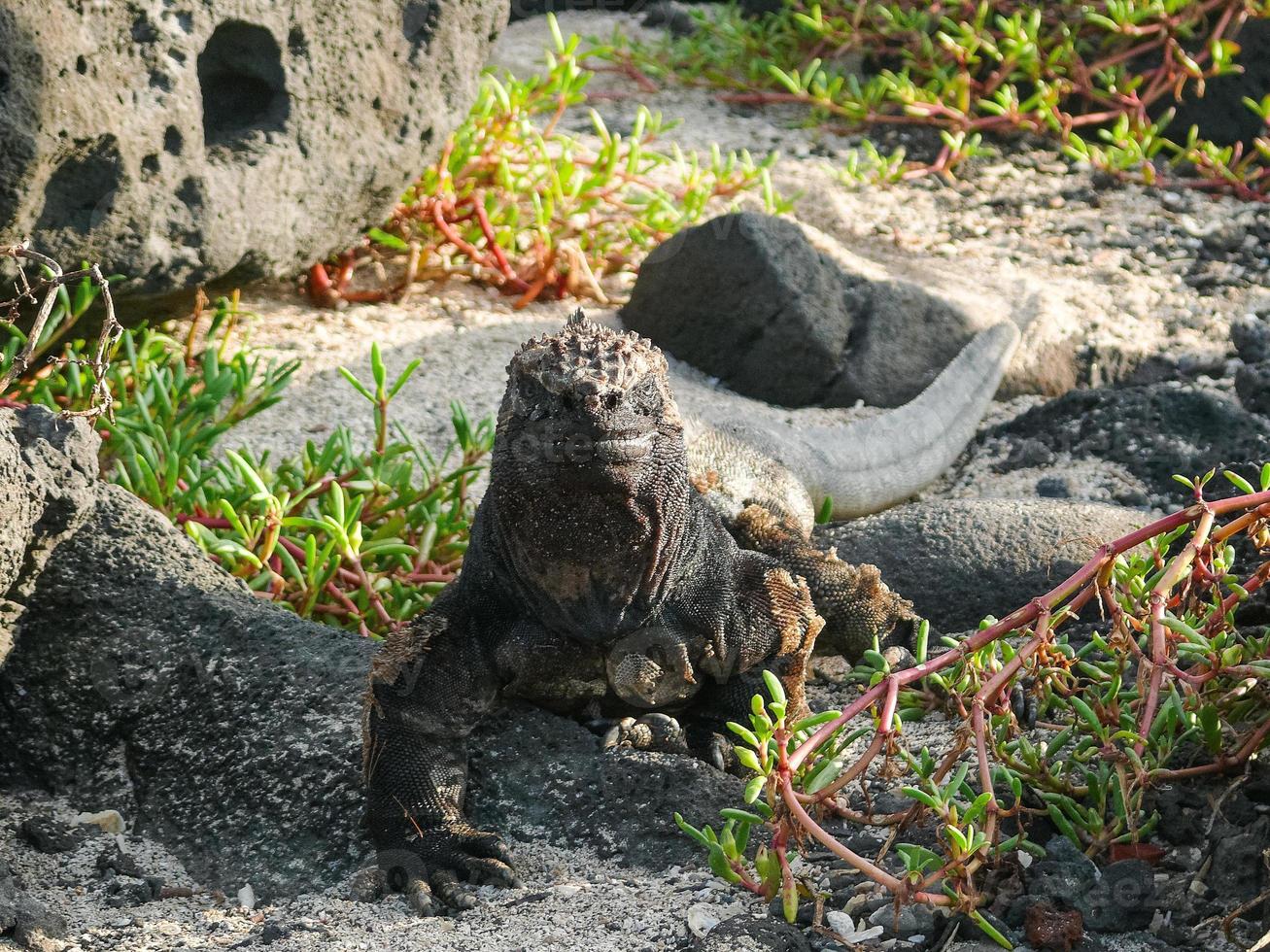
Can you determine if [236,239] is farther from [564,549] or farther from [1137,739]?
[1137,739]

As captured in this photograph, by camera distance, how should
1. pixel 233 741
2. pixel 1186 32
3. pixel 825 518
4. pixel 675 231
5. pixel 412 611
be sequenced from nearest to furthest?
pixel 233 741, pixel 412 611, pixel 825 518, pixel 675 231, pixel 1186 32

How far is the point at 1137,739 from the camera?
7.79 feet

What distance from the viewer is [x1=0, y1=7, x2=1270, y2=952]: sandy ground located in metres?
2.64

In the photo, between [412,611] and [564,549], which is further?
[412,611]

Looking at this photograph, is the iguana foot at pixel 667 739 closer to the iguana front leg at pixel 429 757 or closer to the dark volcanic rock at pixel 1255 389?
the iguana front leg at pixel 429 757

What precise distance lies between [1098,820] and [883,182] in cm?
532

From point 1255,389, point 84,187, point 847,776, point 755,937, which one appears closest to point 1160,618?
point 847,776

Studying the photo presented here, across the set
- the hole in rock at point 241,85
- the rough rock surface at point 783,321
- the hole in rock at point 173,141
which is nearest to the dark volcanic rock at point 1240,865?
the rough rock surface at point 783,321

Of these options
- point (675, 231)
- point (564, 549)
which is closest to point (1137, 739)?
point (564, 549)

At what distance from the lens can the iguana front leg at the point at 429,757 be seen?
278 centimetres

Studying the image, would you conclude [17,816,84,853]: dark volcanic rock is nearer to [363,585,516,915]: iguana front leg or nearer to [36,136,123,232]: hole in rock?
[363,585,516,915]: iguana front leg

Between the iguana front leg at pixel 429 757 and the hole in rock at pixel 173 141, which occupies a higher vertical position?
the hole in rock at pixel 173 141

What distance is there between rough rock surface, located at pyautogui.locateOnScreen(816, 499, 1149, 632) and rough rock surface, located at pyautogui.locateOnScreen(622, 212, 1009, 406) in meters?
1.35

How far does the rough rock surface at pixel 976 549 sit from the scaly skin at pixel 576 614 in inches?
31.2
